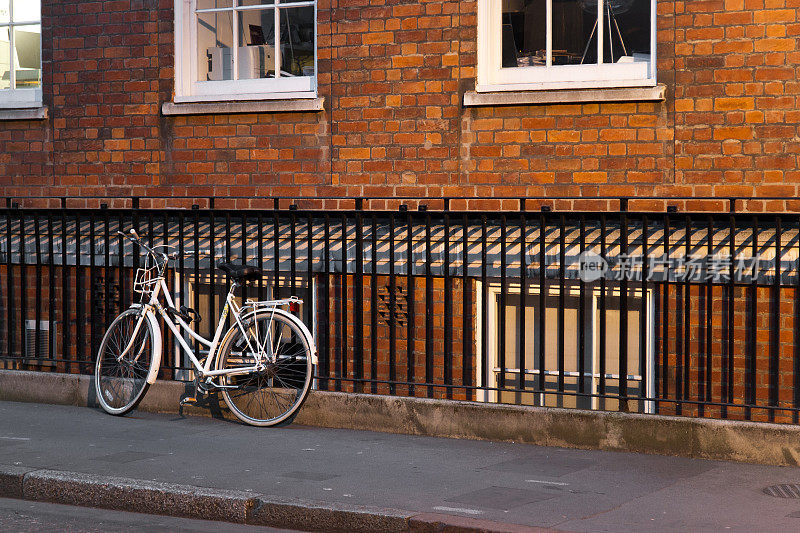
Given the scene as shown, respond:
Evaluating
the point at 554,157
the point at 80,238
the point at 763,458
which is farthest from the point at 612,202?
the point at 80,238

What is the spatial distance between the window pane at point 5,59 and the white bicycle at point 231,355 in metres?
3.53

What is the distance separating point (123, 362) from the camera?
27.3ft

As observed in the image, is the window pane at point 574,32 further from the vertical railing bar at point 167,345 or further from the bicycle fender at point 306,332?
the vertical railing bar at point 167,345

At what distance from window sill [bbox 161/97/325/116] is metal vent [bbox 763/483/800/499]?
4834 millimetres

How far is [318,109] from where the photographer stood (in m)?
9.23

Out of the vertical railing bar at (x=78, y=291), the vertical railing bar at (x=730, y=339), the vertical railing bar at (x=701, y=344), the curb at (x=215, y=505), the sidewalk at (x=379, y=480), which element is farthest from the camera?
the vertical railing bar at (x=78, y=291)

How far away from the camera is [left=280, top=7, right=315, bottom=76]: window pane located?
9508mm

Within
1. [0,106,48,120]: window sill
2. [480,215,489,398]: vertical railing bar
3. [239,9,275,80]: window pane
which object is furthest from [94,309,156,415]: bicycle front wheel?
[0,106,48,120]: window sill

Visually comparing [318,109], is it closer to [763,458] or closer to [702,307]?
[702,307]

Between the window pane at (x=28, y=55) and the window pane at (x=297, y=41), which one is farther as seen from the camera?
the window pane at (x=28, y=55)

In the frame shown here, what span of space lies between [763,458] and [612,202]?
2401 mm

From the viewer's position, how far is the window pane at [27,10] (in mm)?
10703

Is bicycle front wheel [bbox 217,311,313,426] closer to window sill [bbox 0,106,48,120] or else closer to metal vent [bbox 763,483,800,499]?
metal vent [bbox 763,483,800,499]

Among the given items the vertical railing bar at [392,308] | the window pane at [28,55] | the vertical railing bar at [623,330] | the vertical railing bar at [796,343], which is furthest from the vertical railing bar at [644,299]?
the window pane at [28,55]
